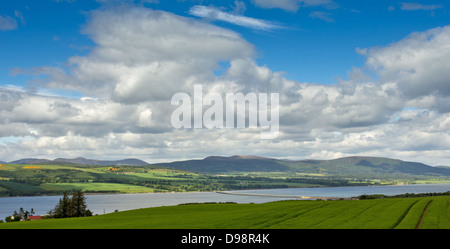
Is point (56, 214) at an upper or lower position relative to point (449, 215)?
lower
